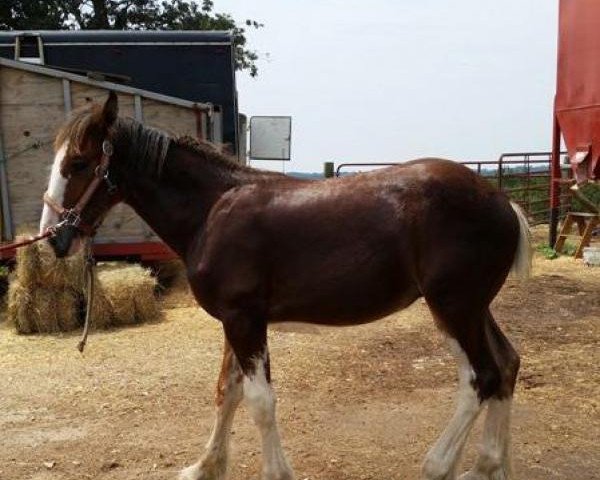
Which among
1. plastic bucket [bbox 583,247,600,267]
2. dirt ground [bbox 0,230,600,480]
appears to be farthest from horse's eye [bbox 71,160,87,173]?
plastic bucket [bbox 583,247,600,267]

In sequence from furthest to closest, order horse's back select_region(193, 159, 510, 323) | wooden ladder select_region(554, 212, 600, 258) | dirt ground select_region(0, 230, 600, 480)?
wooden ladder select_region(554, 212, 600, 258), dirt ground select_region(0, 230, 600, 480), horse's back select_region(193, 159, 510, 323)

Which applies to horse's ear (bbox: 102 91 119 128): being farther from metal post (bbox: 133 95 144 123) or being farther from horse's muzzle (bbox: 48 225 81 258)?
metal post (bbox: 133 95 144 123)

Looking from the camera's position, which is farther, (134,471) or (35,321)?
(35,321)

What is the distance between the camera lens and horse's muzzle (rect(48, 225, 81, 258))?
304cm

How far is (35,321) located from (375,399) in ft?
12.0

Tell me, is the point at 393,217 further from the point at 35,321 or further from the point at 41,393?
the point at 35,321

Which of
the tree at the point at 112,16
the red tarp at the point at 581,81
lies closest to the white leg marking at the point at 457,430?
the red tarp at the point at 581,81

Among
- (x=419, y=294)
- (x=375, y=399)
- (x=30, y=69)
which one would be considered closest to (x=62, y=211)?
(x=419, y=294)

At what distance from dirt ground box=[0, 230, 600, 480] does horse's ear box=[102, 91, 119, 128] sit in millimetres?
1354

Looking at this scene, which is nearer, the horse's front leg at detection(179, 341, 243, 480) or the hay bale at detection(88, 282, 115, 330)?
the horse's front leg at detection(179, 341, 243, 480)

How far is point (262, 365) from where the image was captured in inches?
117

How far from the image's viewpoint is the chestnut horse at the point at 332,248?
2.89m

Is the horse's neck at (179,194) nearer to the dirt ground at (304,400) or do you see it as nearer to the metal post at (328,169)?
the dirt ground at (304,400)

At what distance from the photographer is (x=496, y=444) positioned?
3088mm
